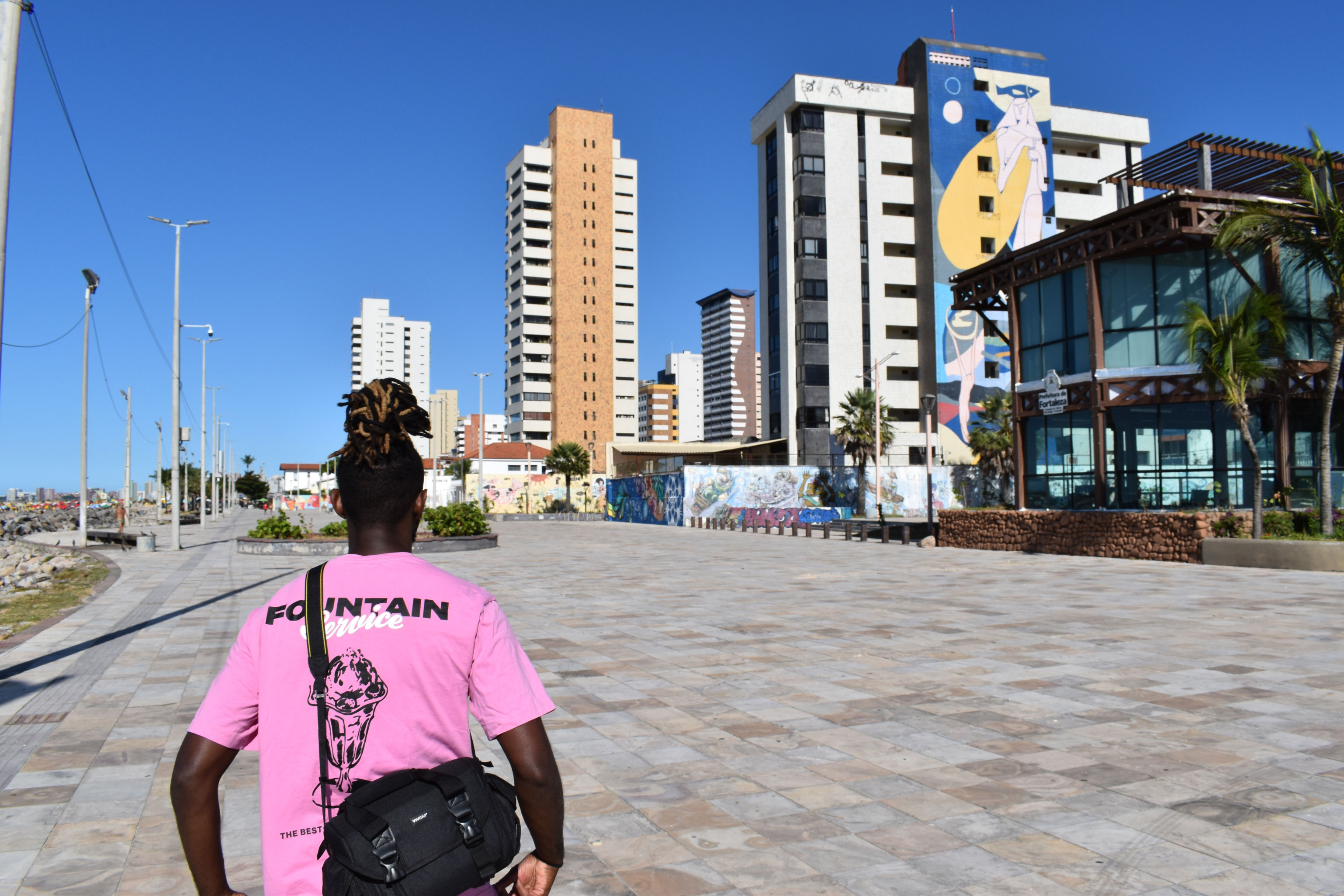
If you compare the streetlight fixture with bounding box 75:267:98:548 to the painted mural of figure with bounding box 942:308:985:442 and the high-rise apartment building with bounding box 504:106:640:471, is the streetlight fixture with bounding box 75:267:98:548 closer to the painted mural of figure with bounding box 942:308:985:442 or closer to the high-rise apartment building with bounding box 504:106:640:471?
the painted mural of figure with bounding box 942:308:985:442

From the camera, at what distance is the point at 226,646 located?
9.70 m

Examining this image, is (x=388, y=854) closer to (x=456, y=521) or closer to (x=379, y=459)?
(x=379, y=459)

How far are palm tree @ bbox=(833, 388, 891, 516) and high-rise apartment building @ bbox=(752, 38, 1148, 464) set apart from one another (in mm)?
8530

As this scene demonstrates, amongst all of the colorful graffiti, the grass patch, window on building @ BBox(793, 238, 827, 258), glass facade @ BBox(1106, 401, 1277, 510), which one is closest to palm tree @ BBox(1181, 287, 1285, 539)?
glass facade @ BBox(1106, 401, 1277, 510)

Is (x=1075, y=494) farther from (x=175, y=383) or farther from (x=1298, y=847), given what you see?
(x=175, y=383)

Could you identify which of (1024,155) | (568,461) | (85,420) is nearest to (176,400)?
(85,420)

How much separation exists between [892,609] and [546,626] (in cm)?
479

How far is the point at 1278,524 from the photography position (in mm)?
18766

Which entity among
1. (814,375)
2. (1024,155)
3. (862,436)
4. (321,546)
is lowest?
(321,546)

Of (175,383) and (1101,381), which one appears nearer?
(1101,381)

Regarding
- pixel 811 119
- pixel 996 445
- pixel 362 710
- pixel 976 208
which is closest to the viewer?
pixel 362 710

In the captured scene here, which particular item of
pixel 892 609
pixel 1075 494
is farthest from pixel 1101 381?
pixel 892 609

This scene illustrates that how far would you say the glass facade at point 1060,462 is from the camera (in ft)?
76.8

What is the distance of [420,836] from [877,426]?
39.2 metres
